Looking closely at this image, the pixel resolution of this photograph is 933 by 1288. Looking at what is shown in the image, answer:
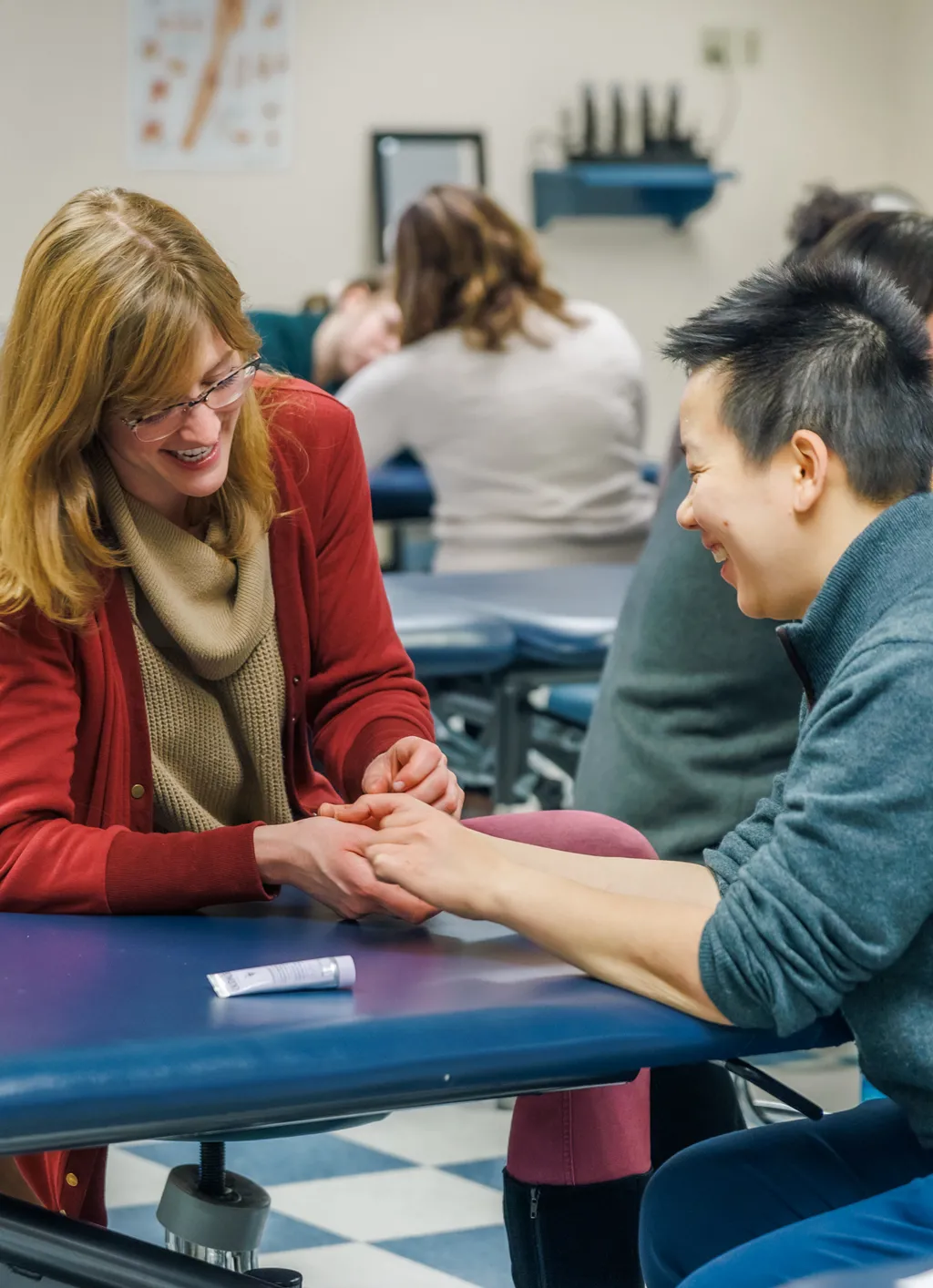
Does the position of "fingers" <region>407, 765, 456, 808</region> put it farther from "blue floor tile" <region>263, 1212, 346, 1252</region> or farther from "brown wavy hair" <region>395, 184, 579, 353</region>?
"brown wavy hair" <region>395, 184, 579, 353</region>

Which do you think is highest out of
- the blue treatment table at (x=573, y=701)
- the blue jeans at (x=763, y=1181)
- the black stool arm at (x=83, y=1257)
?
the black stool arm at (x=83, y=1257)

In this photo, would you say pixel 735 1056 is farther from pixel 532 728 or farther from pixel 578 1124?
pixel 532 728

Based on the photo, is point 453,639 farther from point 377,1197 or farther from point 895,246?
point 895,246

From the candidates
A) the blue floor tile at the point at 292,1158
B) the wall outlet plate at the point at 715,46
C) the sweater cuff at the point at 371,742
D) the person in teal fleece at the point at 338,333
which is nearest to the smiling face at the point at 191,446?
the sweater cuff at the point at 371,742

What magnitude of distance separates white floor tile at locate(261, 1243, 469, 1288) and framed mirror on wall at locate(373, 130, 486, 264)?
4234 millimetres

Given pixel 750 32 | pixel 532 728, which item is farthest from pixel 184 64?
pixel 532 728

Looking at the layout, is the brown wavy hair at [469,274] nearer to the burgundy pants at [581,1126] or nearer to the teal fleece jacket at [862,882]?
the burgundy pants at [581,1126]

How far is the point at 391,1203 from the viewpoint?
225cm

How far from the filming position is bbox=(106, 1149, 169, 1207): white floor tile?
88.5 inches

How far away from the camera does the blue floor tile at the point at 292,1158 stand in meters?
2.35

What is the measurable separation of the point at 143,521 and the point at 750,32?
5.32 metres

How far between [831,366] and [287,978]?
0.60 m

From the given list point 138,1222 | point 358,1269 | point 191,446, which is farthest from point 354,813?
point 138,1222

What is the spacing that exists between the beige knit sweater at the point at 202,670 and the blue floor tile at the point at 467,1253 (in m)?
0.71
